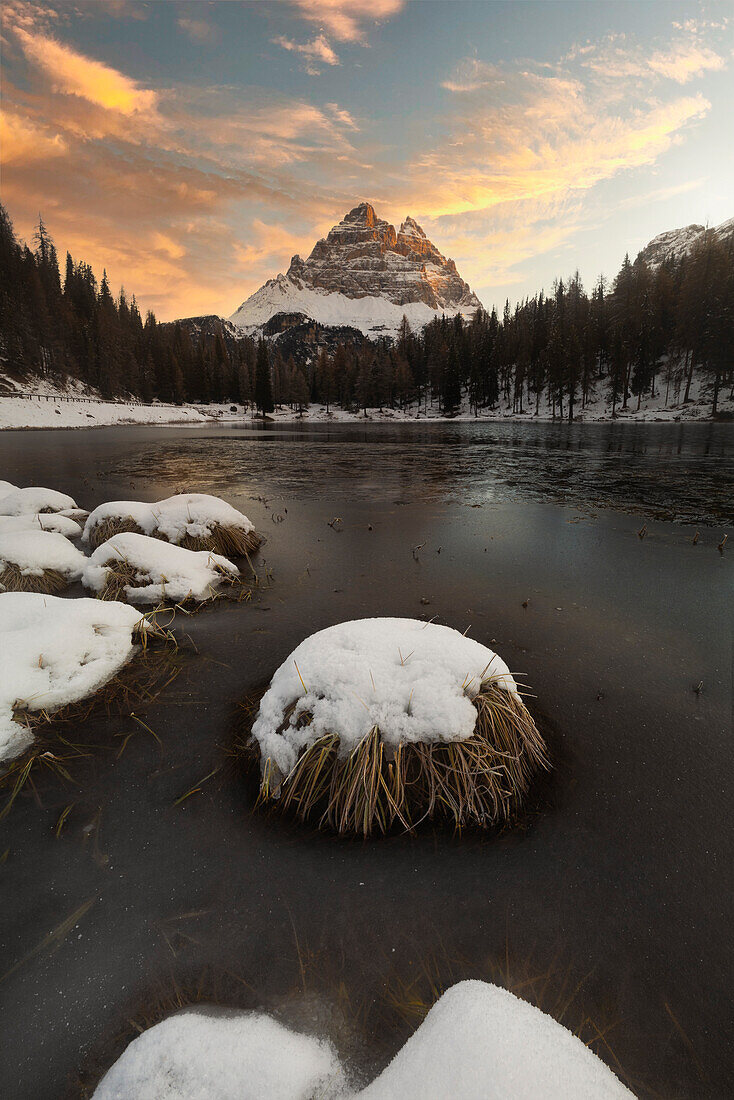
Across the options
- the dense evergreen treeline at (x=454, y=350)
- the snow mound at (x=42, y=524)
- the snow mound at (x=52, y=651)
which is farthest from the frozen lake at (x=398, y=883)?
the dense evergreen treeline at (x=454, y=350)

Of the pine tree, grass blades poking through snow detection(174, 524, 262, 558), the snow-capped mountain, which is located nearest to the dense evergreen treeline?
the pine tree

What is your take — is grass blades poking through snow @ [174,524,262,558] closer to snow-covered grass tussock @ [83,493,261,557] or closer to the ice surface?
snow-covered grass tussock @ [83,493,261,557]

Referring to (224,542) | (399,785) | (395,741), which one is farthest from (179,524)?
(399,785)

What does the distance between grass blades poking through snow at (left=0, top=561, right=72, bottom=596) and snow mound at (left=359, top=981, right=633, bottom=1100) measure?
626 cm

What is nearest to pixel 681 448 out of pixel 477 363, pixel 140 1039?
pixel 140 1039

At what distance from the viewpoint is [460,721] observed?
2.84m

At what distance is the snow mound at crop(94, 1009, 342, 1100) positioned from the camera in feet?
4.92

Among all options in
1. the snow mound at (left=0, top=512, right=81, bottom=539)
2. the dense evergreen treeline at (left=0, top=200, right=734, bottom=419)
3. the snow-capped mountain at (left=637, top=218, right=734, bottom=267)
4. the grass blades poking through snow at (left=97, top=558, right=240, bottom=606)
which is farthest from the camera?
the snow-capped mountain at (left=637, top=218, right=734, bottom=267)

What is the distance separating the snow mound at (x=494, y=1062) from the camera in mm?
1414

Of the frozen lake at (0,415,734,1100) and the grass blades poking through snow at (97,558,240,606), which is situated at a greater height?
the grass blades poking through snow at (97,558,240,606)

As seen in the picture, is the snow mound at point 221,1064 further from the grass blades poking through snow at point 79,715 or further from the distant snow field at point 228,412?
the distant snow field at point 228,412

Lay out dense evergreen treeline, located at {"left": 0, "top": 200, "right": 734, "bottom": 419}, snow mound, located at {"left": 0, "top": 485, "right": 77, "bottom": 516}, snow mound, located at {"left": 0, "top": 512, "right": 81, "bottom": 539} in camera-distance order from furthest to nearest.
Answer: dense evergreen treeline, located at {"left": 0, "top": 200, "right": 734, "bottom": 419} < snow mound, located at {"left": 0, "top": 485, "right": 77, "bottom": 516} < snow mound, located at {"left": 0, "top": 512, "right": 81, "bottom": 539}

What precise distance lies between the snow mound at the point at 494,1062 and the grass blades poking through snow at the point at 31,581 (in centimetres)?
626

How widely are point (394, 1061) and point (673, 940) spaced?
1451 millimetres
